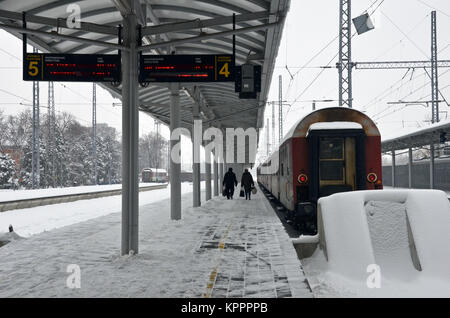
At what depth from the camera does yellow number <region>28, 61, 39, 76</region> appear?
259 inches

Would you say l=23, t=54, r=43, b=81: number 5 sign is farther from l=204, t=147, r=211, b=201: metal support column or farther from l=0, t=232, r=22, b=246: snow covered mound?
l=204, t=147, r=211, b=201: metal support column

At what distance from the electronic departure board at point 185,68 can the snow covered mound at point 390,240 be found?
3.18 meters

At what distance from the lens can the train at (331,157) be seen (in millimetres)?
8836

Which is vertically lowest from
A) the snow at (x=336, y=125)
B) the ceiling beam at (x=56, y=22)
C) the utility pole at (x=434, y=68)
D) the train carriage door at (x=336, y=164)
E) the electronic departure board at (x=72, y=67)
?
the train carriage door at (x=336, y=164)

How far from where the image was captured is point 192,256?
6.03 meters

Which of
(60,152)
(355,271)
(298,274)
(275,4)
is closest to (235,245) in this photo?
(298,274)

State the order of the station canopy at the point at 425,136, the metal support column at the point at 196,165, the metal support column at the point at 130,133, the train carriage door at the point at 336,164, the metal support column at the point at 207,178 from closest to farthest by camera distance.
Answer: the metal support column at the point at 130,133 < the train carriage door at the point at 336,164 < the metal support column at the point at 196,165 < the station canopy at the point at 425,136 < the metal support column at the point at 207,178

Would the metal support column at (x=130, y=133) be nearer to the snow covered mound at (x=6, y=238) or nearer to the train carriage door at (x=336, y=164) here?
the snow covered mound at (x=6, y=238)

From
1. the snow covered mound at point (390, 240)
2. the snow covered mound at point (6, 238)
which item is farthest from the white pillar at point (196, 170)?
the snow covered mound at point (390, 240)

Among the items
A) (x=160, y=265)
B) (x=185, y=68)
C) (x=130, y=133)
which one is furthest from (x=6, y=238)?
(x=185, y=68)

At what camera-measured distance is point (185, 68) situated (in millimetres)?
6730
